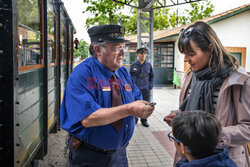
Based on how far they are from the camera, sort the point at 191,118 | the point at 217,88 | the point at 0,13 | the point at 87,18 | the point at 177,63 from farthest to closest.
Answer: the point at 87,18 < the point at 177,63 < the point at 0,13 < the point at 217,88 < the point at 191,118

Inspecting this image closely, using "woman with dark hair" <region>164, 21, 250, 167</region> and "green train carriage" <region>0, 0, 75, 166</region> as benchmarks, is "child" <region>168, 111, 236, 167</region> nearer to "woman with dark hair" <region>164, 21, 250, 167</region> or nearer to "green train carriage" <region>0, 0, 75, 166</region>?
"woman with dark hair" <region>164, 21, 250, 167</region>

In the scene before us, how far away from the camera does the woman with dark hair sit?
1532 millimetres

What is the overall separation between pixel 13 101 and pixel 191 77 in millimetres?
1695

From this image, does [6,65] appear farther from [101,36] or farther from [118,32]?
[118,32]

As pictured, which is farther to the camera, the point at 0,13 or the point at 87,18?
the point at 87,18

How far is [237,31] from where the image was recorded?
37.4ft

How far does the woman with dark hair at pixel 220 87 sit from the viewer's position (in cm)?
153

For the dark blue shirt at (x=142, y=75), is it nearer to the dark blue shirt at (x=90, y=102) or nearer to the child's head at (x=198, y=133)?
the dark blue shirt at (x=90, y=102)

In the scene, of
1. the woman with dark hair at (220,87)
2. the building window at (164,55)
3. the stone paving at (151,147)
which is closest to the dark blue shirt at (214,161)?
the woman with dark hair at (220,87)

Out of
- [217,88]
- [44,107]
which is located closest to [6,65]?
[44,107]

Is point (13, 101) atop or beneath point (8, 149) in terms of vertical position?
atop

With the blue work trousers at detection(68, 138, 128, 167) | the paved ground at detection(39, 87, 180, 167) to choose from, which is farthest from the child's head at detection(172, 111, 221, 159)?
the paved ground at detection(39, 87, 180, 167)

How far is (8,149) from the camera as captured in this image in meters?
1.98

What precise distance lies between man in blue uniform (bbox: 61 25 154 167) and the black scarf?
0.42m
